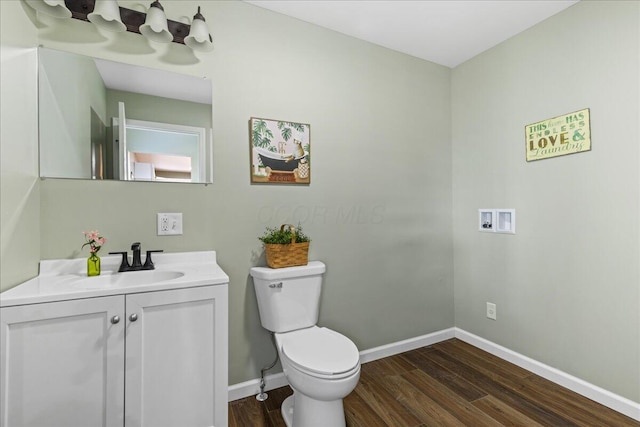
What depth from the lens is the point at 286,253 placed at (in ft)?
6.22

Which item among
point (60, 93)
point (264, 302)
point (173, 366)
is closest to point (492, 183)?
point (264, 302)

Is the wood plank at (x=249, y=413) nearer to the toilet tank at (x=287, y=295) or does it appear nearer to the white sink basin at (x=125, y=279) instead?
the toilet tank at (x=287, y=295)

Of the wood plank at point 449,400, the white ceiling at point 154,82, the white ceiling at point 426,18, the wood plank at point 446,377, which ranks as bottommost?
the wood plank at point 449,400

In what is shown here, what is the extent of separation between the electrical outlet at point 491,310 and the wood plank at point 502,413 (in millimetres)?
720

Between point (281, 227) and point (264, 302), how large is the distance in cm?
46

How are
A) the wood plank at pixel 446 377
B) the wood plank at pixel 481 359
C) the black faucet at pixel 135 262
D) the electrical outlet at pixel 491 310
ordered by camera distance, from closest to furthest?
the black faucet at pixel 135 262 → the wood plank at pixel 446 377 → the wood plank at pixel 481 359 → the electrical outlet at pixel 491 310

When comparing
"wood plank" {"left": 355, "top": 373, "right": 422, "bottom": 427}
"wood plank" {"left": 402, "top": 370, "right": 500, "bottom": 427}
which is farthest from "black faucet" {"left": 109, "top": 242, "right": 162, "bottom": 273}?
"wood plank" {"left": 402, "top": 370, "right": 500, "bottom": 427}

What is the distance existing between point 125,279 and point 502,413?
2099mm

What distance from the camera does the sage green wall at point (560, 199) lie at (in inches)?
69.1

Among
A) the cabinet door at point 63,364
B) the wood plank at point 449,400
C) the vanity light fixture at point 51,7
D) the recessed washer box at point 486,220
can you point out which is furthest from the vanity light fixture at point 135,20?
the wood plank at point 449,400

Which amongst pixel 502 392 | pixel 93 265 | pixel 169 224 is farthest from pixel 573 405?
pixel 93 265

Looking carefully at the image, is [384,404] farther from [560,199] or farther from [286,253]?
[560,199]

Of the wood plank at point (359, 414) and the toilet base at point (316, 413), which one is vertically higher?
the toilet base at point (316, 413)

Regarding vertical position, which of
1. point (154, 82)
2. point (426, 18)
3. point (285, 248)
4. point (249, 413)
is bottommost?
point (249, 413)
